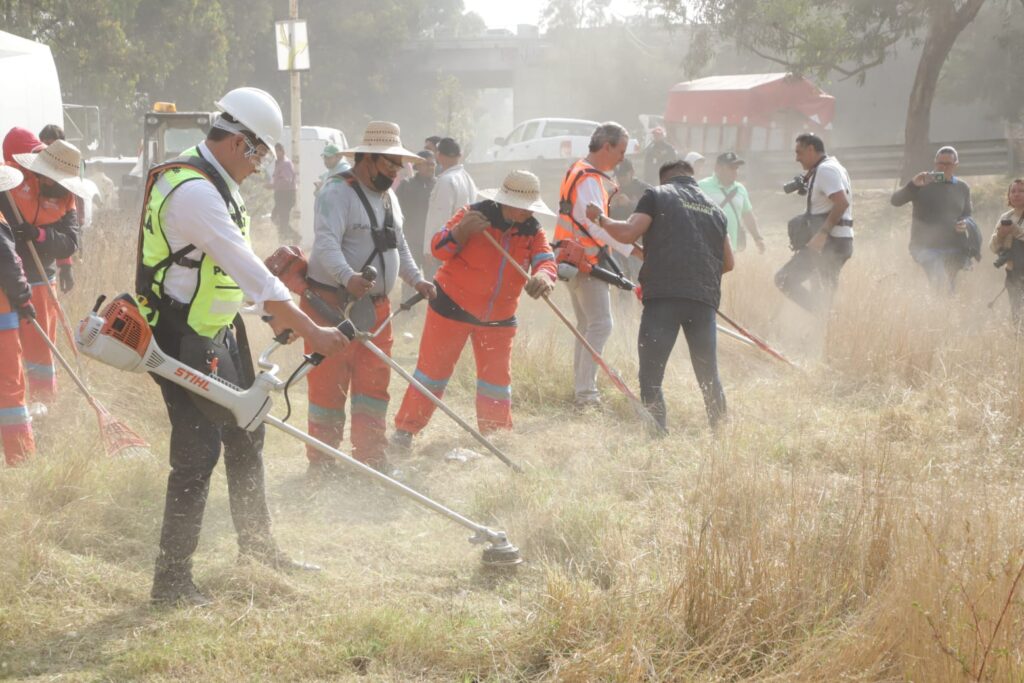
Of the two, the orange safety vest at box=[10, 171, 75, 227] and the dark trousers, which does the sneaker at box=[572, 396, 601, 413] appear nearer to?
the dark trousers

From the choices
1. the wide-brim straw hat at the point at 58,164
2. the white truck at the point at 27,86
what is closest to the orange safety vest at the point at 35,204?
the wide-brim straw hat at the point at 58,164

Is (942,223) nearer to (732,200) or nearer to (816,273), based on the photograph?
(816,273)

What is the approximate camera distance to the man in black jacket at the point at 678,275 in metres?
6.65

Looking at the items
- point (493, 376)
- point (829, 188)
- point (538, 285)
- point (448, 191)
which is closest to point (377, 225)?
point (538, 285)

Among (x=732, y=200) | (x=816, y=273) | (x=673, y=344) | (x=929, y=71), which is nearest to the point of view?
A: (x=673, y=344)

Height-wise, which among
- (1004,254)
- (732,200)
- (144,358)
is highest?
(144,358)

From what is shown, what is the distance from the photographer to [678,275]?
21.8 feet

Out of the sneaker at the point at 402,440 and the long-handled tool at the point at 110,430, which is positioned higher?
the long-handled tool at the point at 110,430

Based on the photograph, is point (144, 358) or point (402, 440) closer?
point (144, 358)

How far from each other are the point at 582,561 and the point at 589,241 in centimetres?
345

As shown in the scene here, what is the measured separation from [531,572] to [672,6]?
21753mm

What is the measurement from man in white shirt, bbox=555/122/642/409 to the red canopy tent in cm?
2450

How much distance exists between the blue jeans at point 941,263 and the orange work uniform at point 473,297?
5450mm

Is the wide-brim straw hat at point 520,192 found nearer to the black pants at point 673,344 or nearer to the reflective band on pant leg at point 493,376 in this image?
the reflective band on pant leg at point 493,376
